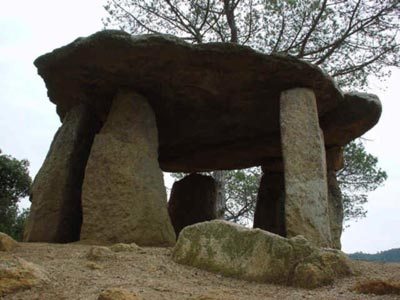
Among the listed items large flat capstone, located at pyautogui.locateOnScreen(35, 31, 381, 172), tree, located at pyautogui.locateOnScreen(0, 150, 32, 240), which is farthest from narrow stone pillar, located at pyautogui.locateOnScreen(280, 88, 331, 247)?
tree, located at pyautogui.locateOnScreen(0, 150, 32, 240)

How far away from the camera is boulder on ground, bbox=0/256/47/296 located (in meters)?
2.87

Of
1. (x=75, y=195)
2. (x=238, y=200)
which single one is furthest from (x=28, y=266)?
(x=238, y=200)

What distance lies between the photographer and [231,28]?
11.2 meters

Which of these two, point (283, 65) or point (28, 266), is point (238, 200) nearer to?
point (283, 65)

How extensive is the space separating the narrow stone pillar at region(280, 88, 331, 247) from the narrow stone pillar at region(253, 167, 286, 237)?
3251mm

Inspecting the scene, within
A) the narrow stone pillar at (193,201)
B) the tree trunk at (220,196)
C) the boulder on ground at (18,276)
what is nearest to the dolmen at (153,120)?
the narrow stone pillar at (193,201)

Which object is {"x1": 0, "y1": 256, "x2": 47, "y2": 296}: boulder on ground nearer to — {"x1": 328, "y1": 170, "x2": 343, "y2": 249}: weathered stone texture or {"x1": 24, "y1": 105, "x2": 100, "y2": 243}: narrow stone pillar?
{"x1": 24, "y1": 105, "x2": 100, "y2": 243}: narrow stone pillar

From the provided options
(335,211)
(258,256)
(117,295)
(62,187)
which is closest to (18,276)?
(117,295)

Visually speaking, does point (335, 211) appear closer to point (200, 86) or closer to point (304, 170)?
point (304, 170)

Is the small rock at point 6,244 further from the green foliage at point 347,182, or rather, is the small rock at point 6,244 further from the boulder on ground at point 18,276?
the green foliage at point 347,182

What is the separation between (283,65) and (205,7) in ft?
17.8

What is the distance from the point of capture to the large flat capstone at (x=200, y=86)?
6.21 metres

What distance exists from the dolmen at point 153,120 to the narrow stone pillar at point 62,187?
0.05ft

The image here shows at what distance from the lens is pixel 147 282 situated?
332 cm
